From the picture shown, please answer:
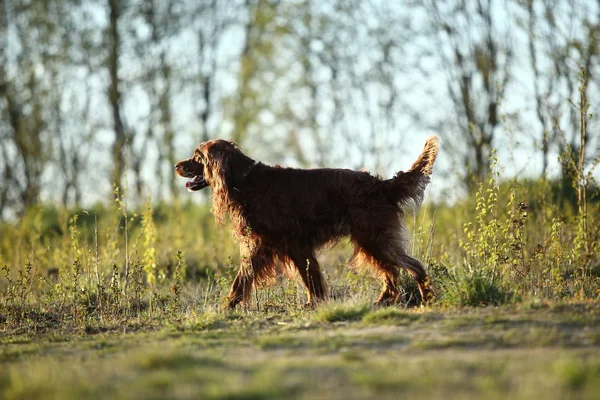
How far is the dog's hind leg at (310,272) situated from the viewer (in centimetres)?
693

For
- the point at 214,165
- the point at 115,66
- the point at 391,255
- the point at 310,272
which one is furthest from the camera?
the point at 115,66

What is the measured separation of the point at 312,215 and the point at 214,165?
44.8 inches

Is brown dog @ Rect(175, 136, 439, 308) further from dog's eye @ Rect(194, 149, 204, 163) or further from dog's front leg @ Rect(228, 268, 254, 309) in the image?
dog's eye @ Rect(194, 149, 204, 163)

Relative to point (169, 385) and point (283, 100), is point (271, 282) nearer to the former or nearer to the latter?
point (169, 385)

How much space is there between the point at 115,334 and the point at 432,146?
3325 mm

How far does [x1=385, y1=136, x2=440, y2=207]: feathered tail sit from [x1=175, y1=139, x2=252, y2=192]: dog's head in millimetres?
1464

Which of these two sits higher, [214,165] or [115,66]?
[115,66]

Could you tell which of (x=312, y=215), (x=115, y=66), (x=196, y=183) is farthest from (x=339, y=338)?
(x=115, y=66)

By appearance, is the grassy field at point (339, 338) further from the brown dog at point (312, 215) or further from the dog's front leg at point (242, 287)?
the brown dog at point (312, 215)

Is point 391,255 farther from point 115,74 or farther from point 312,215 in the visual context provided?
point 115,74

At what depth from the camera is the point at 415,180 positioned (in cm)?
682

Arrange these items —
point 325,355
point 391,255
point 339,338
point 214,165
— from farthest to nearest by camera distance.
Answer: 1. point 214,165
2. point 391,255
3. point 339,338
4. point 325,355

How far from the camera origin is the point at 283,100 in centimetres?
2042

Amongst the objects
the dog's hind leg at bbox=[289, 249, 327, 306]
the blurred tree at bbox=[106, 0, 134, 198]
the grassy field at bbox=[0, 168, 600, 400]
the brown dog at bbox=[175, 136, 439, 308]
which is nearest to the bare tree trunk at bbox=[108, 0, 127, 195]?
the blurred tree at bbox=[106, 0, 134, 198]
